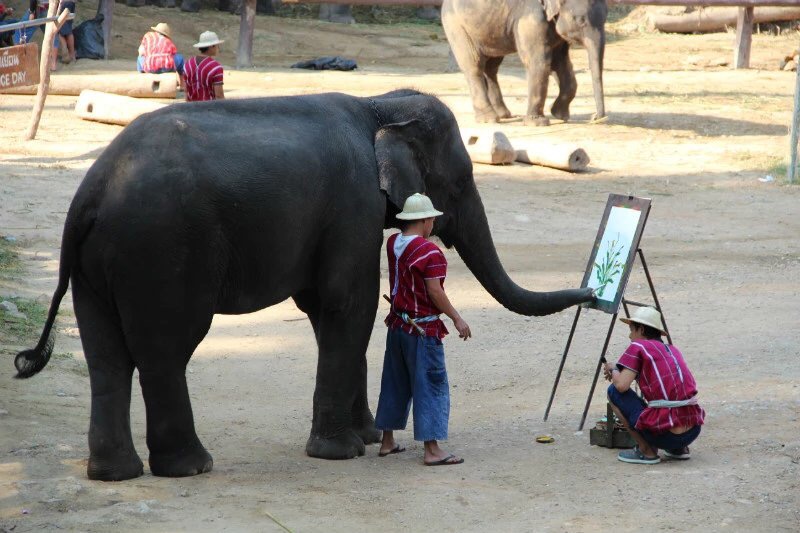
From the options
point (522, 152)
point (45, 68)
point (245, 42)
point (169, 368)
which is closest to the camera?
point (169, 368)

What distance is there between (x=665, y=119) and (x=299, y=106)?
13704mm

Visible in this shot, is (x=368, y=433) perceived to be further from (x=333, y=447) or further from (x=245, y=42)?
(x=245, y=42)

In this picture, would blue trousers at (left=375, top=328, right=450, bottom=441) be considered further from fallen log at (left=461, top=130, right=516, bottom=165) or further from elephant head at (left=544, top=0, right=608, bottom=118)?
elephant head at (left=544, top=0, right=608, bottom=118)

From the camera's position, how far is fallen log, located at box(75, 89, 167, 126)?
17620 millimetres

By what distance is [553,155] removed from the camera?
16625mm

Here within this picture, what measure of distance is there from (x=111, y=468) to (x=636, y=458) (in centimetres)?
284

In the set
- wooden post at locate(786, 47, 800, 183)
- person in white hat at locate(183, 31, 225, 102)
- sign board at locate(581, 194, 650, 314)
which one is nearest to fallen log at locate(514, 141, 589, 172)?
wooden post at locate(786, 47, 800, 183)

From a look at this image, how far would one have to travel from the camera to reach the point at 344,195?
271 inches

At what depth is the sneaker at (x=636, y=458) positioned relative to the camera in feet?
22.2

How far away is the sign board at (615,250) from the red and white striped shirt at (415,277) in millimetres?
1147

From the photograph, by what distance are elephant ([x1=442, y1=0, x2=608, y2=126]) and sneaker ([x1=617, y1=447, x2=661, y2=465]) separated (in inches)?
494

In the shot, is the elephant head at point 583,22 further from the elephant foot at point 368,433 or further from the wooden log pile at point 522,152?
the elephant foot at point 368,433

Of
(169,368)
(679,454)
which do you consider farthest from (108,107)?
(679,454)

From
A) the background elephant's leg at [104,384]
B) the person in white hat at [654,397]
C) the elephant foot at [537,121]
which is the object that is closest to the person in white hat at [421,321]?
the person in white hat at [654,397]
